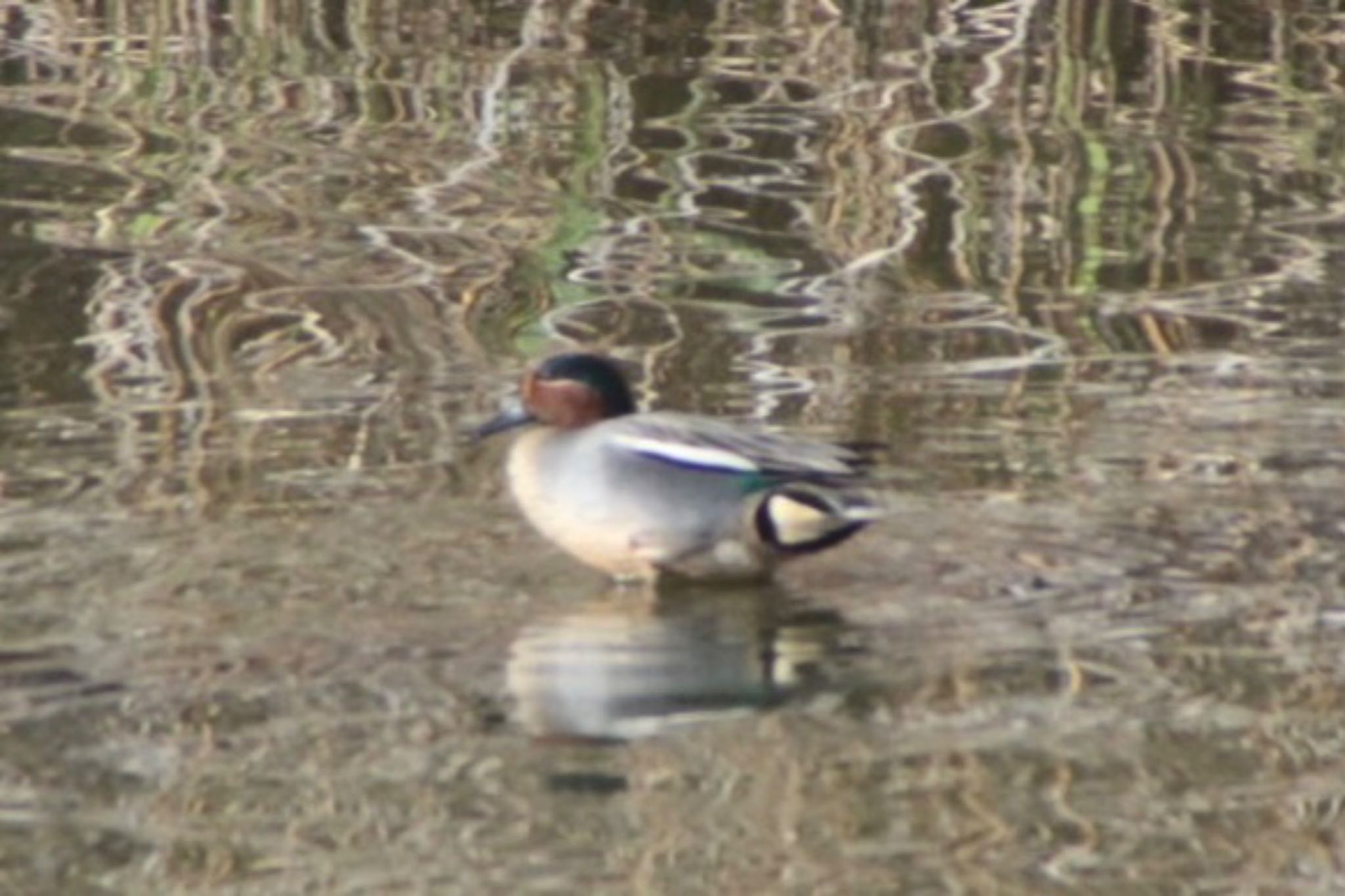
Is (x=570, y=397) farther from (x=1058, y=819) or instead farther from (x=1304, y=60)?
(x=1304, y=60)

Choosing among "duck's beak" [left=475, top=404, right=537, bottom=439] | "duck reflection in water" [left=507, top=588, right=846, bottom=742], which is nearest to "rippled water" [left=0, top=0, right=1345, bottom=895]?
"duck reflection in water" [left=507, top=588, right=846, bottom=742]

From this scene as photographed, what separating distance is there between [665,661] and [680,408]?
1.64 m

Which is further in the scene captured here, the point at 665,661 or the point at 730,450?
the point at 730,450

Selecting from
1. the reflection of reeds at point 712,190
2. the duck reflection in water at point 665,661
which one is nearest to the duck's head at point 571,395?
the duck reflection in water at point 665,661

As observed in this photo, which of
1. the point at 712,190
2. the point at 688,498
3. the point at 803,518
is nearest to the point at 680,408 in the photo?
the point at 688,498

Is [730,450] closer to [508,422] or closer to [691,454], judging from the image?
[691,454]

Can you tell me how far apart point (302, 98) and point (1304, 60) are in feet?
9.69

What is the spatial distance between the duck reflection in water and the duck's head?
426 mm

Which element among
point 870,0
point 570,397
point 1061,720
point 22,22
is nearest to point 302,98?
point 22,22

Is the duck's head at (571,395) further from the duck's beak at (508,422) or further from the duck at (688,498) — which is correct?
the duck at (688,498)

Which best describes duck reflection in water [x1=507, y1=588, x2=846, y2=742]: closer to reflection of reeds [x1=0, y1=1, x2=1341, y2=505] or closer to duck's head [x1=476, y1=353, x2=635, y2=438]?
duck's head [x1=476, y1=353, x2=635, y2=438]

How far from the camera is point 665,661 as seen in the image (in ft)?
20.3

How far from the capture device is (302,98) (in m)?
10.8

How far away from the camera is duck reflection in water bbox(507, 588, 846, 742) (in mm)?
5762
